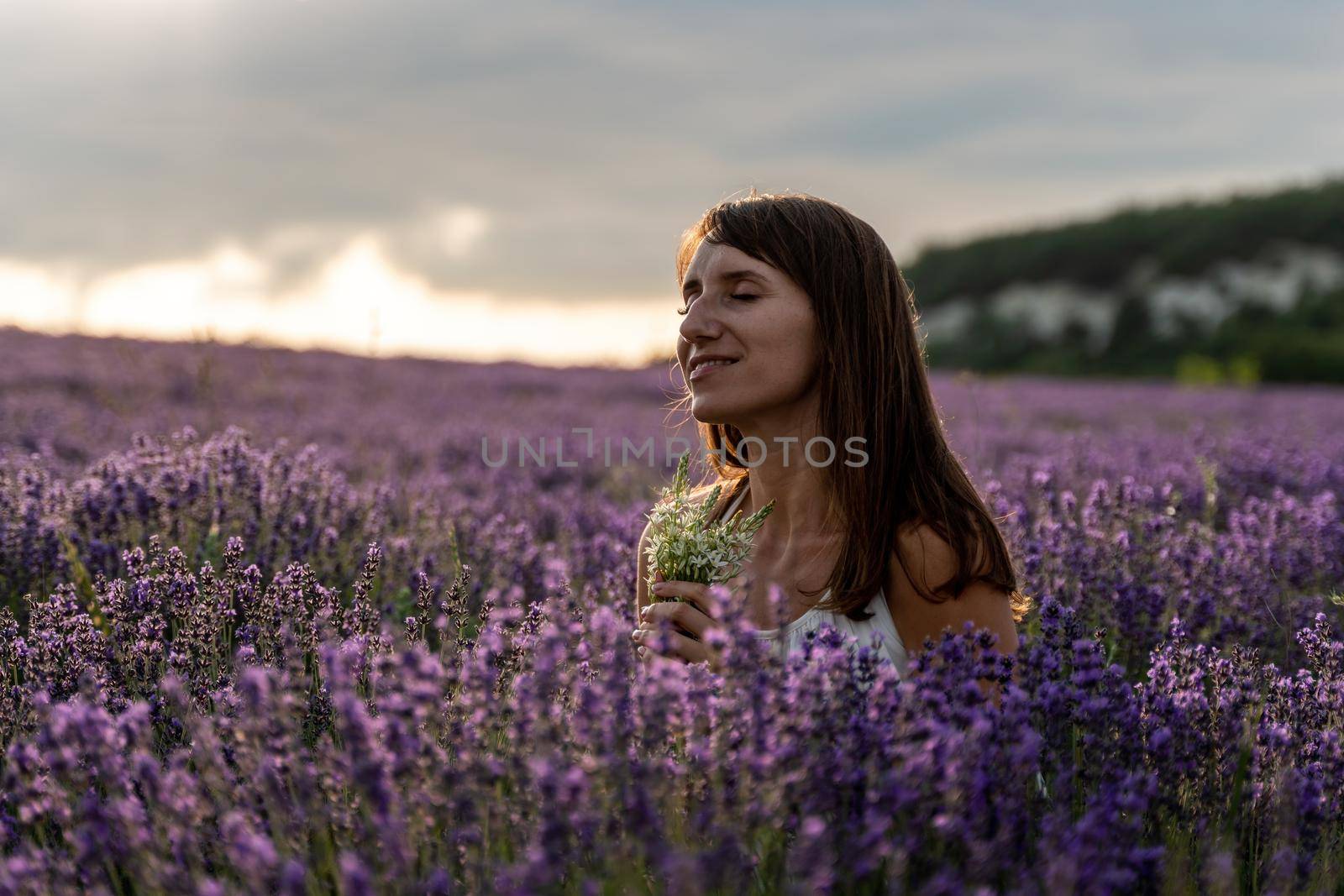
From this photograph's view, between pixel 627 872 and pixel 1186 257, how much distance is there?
112 feet

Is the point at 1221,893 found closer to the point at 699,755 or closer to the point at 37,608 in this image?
the point at 699,755

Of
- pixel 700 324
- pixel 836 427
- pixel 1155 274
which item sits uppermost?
pixel 1155 274

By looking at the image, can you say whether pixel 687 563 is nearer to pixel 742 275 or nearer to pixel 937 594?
pixel 937 594

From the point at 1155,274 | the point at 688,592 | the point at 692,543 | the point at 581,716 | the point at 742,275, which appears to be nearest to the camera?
the point at 581,716

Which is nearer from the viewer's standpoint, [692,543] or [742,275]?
[692,543]

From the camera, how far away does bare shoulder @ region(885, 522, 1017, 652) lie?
2.63m

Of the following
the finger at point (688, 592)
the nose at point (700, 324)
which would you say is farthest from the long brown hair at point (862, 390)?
the finger at point (688, 592)

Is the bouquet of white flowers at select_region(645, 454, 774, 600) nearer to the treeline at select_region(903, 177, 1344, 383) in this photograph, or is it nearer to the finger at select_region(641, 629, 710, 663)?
the finger at select_region(641, 629, 710, 663)

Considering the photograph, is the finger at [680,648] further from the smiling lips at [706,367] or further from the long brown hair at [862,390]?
the smiling lips at [706,367]

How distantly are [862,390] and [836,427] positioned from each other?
113 millimetres

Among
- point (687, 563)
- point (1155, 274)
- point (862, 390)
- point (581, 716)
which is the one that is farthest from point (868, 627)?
point (1155, 274)

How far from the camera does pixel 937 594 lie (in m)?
2.65

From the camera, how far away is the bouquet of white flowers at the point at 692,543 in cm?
268

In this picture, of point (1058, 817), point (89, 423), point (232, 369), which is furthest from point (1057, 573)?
point (232, 369)
